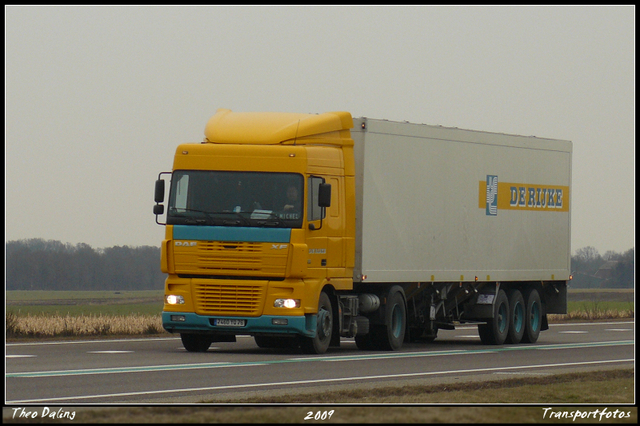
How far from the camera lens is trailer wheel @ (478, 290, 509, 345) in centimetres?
2591

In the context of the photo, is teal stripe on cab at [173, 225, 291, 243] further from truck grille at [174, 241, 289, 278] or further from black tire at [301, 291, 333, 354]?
black tire at [301, 291, 333, 354]

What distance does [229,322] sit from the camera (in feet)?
66.7

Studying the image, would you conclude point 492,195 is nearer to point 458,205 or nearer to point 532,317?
point 458,205

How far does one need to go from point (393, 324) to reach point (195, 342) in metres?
3.50

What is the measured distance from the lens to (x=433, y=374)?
56.6 ft

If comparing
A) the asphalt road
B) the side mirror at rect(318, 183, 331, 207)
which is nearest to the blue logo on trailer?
the asphalt road

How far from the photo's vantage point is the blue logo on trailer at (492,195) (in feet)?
84.0

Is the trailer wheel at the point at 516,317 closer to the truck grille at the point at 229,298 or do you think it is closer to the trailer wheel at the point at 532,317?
the trailer wheel at the point at 532,317

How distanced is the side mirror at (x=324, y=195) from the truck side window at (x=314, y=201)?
0.48 feet

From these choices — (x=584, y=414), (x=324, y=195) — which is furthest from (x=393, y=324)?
(x=584, y=414)

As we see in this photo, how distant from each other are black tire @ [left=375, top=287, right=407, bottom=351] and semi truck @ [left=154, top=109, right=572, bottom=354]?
0.03 m

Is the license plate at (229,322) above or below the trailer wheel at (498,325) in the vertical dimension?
Result: above

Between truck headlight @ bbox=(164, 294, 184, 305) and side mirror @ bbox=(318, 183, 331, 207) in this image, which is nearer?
side mirror @ bbox=(318, 183, 331, 207)

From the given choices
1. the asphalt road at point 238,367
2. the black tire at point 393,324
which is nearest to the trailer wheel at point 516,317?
the asphalt road at point 238,367
